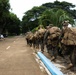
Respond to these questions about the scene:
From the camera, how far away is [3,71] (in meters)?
11.0

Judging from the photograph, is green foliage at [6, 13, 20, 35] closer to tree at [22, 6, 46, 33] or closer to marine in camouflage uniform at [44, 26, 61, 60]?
tree at [22, 6, 46, 33]

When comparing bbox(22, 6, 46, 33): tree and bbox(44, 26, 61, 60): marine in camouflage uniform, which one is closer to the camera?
bbox(44, 26, 61, 60): marine in camouflage uniform

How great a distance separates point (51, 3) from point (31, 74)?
68.9 m

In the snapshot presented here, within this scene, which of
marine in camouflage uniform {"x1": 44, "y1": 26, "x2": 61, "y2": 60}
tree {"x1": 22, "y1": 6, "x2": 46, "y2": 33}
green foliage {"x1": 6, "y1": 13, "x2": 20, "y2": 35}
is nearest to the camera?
marine in camouflage uniform {"x1": 44, "y1": 26, "x2": 61, "y2": 60}

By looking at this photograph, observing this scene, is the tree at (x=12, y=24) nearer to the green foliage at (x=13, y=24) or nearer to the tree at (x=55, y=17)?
the green foliage at (x=13, y=24)

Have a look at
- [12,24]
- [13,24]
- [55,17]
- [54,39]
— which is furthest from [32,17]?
[54,39]

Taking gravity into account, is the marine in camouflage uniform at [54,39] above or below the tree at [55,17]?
below

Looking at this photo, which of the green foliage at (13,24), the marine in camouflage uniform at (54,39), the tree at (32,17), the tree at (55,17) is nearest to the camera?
the marine in camouflage uniform at (54,39)

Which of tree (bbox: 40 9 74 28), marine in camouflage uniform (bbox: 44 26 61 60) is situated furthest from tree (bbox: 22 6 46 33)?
marine in camouflage uniform (bbox: 44 26 61 60)

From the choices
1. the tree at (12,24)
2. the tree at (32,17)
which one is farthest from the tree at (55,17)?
the tree at (32,17)

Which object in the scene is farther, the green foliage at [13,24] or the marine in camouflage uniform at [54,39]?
the green foliage at [13,24]

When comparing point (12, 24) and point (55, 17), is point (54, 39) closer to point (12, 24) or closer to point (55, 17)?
point (55, 17)

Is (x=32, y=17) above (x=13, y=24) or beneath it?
above

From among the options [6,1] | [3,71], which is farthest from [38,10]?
[3,71]
